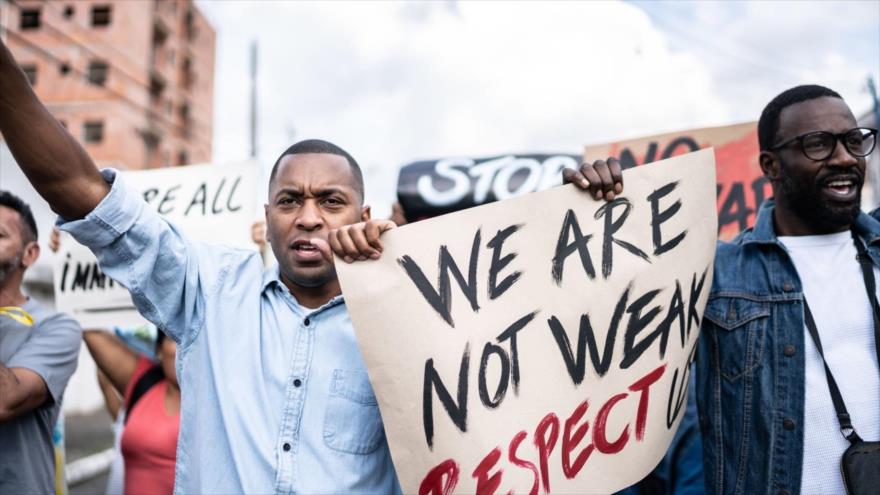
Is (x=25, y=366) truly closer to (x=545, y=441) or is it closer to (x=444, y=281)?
(x=444, y=281)

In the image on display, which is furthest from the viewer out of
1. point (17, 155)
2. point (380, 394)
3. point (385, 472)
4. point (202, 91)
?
point (202, 91)

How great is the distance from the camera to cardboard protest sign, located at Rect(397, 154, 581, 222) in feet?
13.0

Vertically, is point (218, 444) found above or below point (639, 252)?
below

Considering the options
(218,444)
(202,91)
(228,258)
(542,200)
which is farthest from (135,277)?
(202,91)

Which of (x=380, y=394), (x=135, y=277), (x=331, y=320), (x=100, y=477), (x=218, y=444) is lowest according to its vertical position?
(x=100, y=477)

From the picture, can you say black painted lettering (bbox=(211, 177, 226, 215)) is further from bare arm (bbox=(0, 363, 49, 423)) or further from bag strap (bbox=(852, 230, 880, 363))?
bag strap (bbox=(852, 230, 880, 363))

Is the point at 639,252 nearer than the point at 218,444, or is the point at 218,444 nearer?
the point at 218,444

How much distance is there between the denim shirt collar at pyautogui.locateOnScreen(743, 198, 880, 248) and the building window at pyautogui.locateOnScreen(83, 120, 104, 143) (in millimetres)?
35426

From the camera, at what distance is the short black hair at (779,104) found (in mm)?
2005

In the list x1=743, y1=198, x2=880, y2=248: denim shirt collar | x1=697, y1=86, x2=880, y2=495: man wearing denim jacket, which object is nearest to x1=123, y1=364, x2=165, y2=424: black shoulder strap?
x1=697, y1=86, x2=880, y2=495: man wearing denim jacket

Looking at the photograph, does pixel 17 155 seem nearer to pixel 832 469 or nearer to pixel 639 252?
pixel 639 252

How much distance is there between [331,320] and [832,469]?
1406 mm

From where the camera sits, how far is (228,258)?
1.69 meters

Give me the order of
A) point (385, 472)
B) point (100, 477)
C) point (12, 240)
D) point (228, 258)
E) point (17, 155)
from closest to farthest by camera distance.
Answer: point (17, 155) < point (385, 472) < point (228, 258) < point (12, 240) < point (100, 477)
